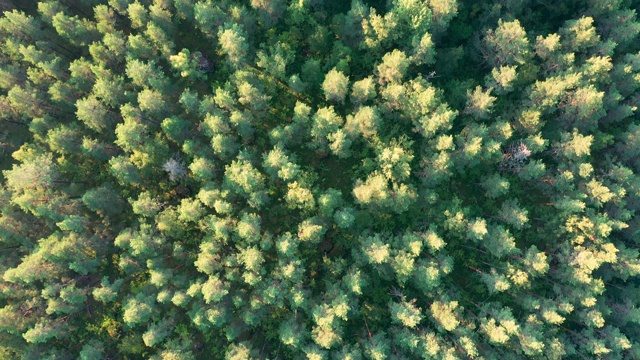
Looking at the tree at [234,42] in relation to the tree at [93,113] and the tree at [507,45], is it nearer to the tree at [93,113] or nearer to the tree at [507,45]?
the tree at [93,113]

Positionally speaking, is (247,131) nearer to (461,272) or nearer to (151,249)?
(151,249)

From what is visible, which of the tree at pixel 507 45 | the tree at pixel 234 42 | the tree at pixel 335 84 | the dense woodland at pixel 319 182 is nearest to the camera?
the dense woodland at pixel 319 182

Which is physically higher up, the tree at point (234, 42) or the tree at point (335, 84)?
the tree at point (234, 42)

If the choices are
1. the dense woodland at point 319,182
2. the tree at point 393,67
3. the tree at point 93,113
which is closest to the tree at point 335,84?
the dense woodland at point 319,182

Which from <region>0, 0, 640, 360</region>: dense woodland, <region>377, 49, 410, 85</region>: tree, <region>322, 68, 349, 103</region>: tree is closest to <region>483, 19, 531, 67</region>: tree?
<region>0, 0, 640, 360</region>: dense woodland

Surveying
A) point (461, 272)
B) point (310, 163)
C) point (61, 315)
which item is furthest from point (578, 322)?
point (61, 315)

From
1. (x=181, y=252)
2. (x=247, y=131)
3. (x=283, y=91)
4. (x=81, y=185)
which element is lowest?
(x=181, y=252)

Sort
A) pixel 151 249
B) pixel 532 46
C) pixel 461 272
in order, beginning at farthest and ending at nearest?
pixel 461 272 < pixel 532 46 < pixel 151 249

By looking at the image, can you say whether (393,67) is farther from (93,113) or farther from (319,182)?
(93,113)
